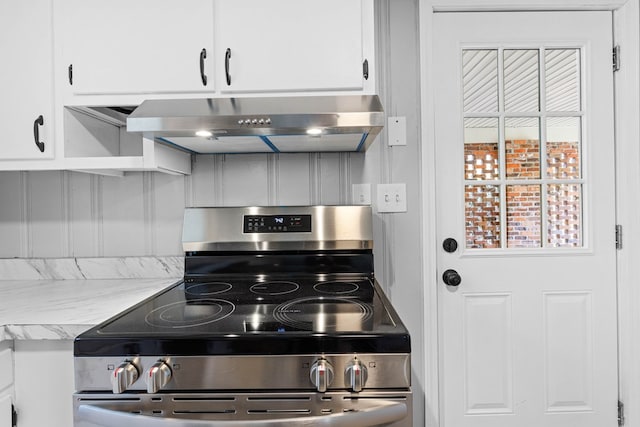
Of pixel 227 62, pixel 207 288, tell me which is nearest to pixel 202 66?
pixel 227 62

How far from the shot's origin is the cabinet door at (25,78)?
1386mm

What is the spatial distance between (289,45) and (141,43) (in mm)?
514

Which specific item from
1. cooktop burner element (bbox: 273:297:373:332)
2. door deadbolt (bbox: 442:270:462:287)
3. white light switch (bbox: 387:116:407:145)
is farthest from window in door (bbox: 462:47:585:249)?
cooktop burner element (bbox: 273:297:373:332)

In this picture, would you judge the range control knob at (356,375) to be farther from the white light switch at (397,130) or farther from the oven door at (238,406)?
the white light switch at (397,130)

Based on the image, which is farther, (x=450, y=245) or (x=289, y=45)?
(x=450, y=245)

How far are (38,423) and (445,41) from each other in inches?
78.1

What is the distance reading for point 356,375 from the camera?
3.03ft

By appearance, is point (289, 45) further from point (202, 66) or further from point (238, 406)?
point (238, 406)

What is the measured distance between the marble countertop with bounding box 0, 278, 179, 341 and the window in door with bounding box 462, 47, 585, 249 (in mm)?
1397

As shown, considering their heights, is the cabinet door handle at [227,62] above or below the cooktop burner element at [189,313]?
above

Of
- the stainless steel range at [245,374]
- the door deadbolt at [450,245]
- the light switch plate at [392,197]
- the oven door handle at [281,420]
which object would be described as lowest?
the oven door handle at [281,420]

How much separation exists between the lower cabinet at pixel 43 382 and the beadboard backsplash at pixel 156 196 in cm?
67

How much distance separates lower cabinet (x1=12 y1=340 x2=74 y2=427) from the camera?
1107 mm

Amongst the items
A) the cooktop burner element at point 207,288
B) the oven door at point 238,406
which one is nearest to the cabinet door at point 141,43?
the cooktop burner element at point 207,288
